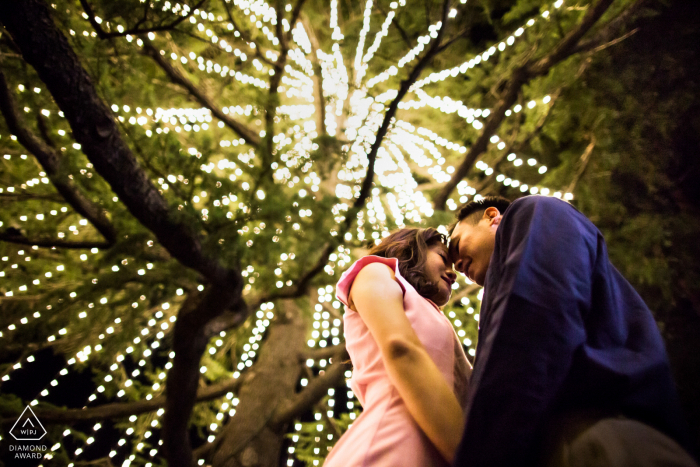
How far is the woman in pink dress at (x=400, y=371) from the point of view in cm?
81

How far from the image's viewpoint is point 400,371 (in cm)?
84

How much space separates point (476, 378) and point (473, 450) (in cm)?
13

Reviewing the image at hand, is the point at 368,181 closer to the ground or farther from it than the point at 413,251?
farther from it

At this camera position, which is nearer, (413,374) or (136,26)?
(413,374)

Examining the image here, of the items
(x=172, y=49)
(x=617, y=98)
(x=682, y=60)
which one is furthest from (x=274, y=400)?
(x=682, y=60)

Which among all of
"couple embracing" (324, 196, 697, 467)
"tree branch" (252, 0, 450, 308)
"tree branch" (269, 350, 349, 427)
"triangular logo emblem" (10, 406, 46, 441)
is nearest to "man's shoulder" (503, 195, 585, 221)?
"couple embracing" (324, 196, 697, 467)

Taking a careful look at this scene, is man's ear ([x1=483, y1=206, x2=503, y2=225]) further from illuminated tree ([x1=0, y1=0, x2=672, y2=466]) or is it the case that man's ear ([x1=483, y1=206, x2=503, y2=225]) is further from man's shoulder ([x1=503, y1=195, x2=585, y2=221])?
illuminated tree ([x1=0, y1=0, x2=672, y2=466])

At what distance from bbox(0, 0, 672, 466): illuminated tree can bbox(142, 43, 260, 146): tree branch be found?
0.09ft

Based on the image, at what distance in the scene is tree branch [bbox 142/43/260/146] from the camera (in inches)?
118

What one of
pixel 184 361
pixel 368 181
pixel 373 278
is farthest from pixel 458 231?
pixel 184 361

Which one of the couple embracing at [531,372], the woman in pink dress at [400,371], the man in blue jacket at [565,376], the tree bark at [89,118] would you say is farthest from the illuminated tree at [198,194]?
the man in blue jacket at [565,376]

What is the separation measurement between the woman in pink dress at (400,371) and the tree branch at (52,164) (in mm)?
1977

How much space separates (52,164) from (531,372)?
9.12 feet

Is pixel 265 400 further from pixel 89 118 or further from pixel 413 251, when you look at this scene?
pixel 89 118
